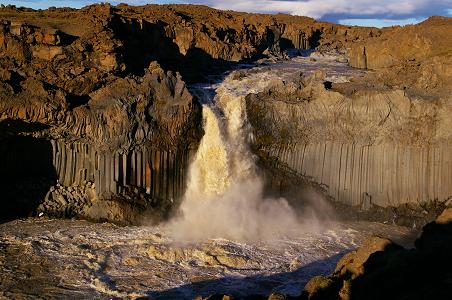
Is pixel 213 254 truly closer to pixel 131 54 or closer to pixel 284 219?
pixel 284 219

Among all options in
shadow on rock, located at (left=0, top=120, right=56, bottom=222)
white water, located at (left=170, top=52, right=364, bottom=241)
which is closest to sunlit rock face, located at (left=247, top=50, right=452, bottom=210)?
white water, located at (left=170, top=52, right=364, bottom=241)

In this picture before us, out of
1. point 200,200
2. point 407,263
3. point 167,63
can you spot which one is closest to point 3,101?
point 200,200

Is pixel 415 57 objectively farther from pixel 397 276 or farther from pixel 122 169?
pixel 397 276

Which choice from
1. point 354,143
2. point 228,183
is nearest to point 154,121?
point 228,183

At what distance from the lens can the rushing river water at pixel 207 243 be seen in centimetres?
1442

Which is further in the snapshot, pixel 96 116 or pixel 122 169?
pixel 122 169

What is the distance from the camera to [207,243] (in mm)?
17094

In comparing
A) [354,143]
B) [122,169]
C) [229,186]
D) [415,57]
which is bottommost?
[229,186]

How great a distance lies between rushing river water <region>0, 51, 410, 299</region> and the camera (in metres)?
14.4

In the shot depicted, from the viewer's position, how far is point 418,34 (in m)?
23.8

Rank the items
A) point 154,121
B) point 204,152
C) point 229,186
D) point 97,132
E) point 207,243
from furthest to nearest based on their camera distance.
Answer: point 204,152
point 229,186
point 154,121
point 97,132
point 207,243

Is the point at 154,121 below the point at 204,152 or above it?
above

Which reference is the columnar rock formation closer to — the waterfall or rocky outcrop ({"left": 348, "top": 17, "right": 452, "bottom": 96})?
rocky outcrop ({"left": 348, "top": 17, "right": 452, "bottom": 96})

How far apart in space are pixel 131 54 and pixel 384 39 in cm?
1224
